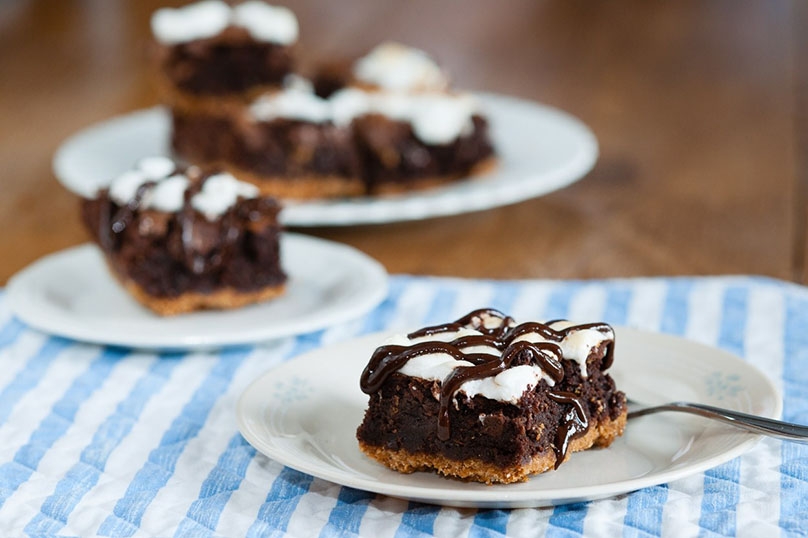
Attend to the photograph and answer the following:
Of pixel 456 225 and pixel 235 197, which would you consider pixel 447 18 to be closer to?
pixel 456 225

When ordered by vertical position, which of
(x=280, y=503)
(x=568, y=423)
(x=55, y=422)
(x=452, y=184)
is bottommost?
(x=452, y=184)

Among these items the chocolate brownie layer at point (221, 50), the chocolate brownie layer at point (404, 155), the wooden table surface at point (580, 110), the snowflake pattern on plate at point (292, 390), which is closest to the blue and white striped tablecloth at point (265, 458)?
the snowflake pattern on plate at point (292, 390)

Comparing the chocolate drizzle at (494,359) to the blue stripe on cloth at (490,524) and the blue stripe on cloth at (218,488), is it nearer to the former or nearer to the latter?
the blue stripe on cloth at (490,524)

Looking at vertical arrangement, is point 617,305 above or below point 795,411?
below

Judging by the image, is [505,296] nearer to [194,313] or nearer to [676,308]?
[676,308]

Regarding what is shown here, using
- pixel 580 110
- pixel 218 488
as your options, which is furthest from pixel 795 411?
pixel 580 110

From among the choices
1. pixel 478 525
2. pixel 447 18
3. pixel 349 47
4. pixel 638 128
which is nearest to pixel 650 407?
pixel 478 525

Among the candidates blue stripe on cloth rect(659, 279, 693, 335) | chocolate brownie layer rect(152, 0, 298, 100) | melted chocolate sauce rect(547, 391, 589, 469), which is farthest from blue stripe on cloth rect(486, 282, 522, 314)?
chocolate brownie layer rect(152, 0, 298, 100)
